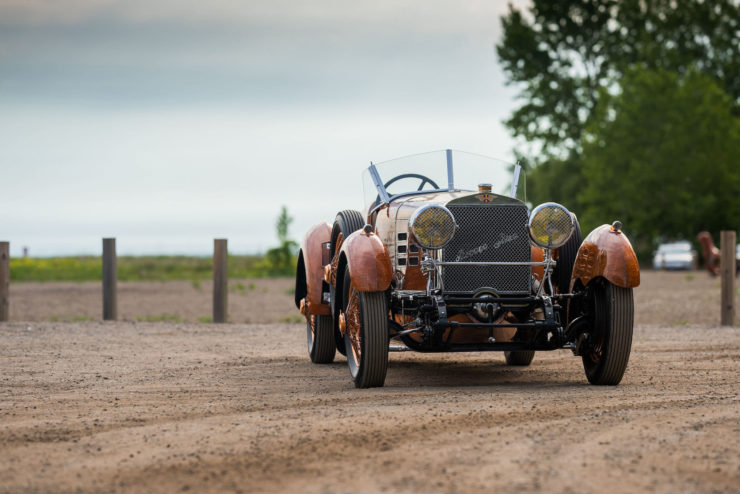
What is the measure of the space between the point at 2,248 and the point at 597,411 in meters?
11.6

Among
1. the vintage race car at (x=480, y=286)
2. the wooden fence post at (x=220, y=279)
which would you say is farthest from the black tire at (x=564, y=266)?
the wooden fence post at (x=220, y=279)

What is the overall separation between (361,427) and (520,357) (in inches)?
175

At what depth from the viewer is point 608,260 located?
24.7 feet

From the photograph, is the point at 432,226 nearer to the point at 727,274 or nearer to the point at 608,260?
the point at 608,260

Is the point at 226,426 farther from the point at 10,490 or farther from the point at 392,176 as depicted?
the point at 392,176

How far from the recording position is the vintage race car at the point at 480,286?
7363mm

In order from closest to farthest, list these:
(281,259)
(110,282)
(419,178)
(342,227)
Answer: (342,227) < (419,178) < (110,282) < (281,259)

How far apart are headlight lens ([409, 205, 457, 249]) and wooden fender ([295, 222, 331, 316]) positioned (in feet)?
7.84

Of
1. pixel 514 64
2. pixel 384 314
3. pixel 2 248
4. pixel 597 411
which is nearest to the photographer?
pixel 597 411

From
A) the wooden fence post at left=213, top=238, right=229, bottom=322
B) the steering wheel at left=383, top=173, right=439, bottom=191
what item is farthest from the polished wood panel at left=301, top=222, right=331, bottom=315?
the wooden fence post at left=213, top=238, right=229, bottom=322

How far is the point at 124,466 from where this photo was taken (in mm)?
4727

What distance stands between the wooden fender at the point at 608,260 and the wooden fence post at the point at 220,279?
325 inches

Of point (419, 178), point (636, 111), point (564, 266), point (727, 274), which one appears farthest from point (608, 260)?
point (636, 111)

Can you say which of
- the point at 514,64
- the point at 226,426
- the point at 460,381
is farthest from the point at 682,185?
the point at 226,426
